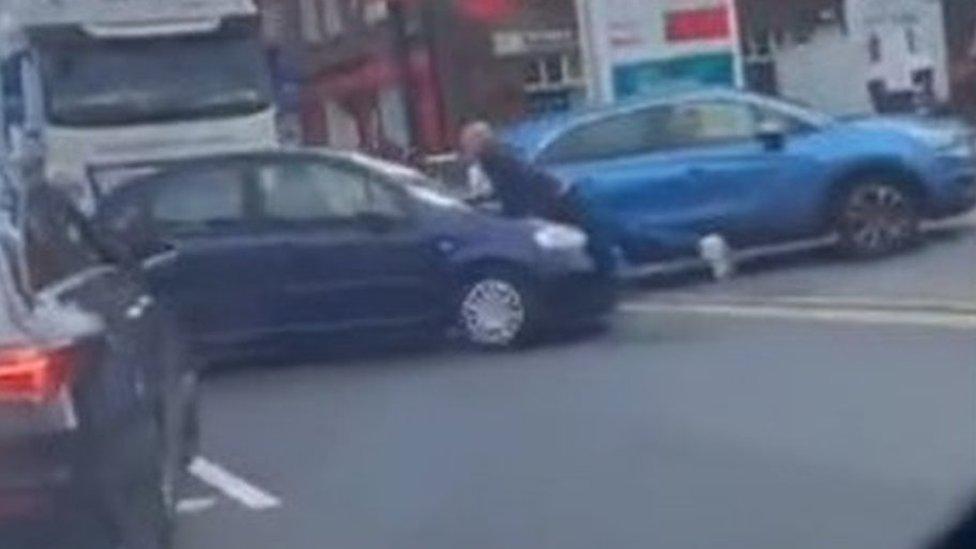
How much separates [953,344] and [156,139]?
308 inches

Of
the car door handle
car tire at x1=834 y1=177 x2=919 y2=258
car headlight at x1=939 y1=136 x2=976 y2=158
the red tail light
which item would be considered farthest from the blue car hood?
the red tail light

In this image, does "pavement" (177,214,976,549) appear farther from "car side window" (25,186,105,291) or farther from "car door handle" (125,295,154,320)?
"car side window" (25,186,105,291)

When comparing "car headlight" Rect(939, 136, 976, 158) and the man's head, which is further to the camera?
"car headlight" Rect(939, 136, 976, 158)

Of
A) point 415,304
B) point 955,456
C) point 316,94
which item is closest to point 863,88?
point 316,94

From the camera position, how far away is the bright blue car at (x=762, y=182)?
59.6ft

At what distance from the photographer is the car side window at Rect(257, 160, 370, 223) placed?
15070 mm

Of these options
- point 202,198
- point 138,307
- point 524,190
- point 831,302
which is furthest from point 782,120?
point 138,307

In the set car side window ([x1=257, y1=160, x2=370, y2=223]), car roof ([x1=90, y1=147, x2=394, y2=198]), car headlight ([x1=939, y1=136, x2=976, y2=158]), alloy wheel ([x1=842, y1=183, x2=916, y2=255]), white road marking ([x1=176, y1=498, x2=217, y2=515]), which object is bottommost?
alloy wheel ([x1=842, y1=183, x2=916, y2=255])

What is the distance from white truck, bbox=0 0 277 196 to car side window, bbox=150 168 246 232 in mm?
3822

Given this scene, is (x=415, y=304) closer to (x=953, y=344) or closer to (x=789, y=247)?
(x=953, y=344)

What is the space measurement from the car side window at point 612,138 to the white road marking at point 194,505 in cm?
876

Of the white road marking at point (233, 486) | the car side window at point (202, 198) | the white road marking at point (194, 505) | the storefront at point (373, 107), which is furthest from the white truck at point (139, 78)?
the white road marking at point (194, 505)

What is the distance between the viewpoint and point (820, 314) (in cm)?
1507

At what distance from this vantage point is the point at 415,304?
14953 millimetres
